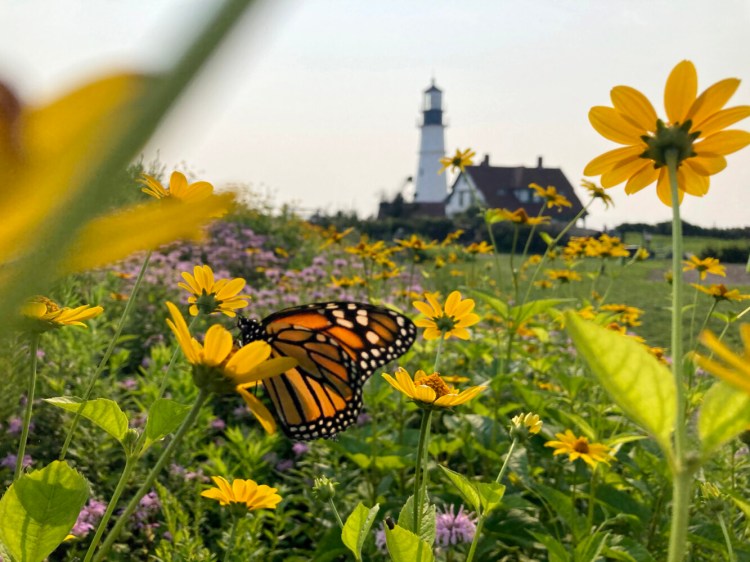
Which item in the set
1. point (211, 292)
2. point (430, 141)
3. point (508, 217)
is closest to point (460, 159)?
point (508, 217)

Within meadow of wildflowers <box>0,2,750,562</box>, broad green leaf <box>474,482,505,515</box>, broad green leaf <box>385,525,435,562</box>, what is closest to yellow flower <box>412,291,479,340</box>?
meadow of wildflowers <box>0,2,750,562</box>

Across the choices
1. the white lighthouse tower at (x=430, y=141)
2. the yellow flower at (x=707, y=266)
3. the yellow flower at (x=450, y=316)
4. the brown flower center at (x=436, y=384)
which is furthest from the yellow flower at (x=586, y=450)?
the white lighthouse tower at (x=430, y=141)

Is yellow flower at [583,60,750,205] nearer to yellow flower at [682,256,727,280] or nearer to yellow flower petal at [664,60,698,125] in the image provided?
yellow flower petal at [664,60,698,125]

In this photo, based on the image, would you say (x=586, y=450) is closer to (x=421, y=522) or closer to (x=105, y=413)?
(x=421, y=522)

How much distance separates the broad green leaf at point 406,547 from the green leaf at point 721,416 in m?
0.29

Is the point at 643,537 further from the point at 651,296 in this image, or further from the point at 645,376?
the point at 651,296

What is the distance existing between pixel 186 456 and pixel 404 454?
0.52 m

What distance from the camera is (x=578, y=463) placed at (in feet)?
5.45

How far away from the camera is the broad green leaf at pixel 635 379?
13.5 inches

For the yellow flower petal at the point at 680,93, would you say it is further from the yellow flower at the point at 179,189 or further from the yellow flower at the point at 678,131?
the yellow flower at the point at 179,189

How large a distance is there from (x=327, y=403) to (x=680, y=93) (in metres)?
1.16

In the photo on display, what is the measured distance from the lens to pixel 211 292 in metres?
0.88

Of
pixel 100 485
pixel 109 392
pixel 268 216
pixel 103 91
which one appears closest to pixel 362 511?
pixel 103 91

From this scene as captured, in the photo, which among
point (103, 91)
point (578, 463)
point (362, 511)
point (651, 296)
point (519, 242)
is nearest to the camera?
point (103, 91)
